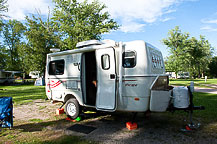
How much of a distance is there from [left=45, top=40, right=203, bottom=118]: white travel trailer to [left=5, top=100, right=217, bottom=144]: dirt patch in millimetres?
676

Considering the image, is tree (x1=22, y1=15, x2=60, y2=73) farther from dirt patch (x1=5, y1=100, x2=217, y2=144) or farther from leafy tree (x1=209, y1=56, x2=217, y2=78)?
leafy tree (x1=209, y1=56, x2=217, y2=78)

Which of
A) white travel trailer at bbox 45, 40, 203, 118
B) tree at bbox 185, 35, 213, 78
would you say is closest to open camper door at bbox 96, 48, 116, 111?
white travel trailer at bbox 45, 40, 203, 118

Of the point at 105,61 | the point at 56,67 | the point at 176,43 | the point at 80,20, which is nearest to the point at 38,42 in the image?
the point at 80,20

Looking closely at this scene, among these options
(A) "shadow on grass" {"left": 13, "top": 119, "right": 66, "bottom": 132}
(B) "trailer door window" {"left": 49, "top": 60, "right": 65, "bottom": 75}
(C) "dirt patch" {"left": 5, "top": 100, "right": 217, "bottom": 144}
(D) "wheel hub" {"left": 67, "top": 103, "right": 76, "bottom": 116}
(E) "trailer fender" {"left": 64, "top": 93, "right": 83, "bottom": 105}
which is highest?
(B) "trailer door window" {"left": 49, "top": 60, "right": 65, "bottom": 75}

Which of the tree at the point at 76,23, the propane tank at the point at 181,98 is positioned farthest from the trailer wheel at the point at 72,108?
the tree at the point at 76,23

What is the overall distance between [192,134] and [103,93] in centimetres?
293

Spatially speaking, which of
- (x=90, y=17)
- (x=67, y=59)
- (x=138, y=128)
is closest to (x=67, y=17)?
(x=90, y=17)

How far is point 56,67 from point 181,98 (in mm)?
5114

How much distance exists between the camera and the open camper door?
4.96 m

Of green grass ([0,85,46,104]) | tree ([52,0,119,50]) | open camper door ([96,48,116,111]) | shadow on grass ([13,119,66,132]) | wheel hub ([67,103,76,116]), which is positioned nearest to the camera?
open camper door ([96,48,116,111])

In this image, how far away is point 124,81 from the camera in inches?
187

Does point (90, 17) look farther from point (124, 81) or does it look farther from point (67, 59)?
point (124, 81)

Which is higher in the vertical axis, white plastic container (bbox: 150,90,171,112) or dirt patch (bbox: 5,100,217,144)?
white plastic container (bbox: 150,90,171,112)

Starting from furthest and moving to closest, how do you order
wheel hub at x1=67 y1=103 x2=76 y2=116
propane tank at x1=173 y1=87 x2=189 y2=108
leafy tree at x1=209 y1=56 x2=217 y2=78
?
1. leafy tree at x1=209 y1=56 x2=217 y2=78
2. wheel hub at x1=67 y1=103 x2=76 y2=116
3. propane tank at x1=173 y1=87 x2=189 y2=108
